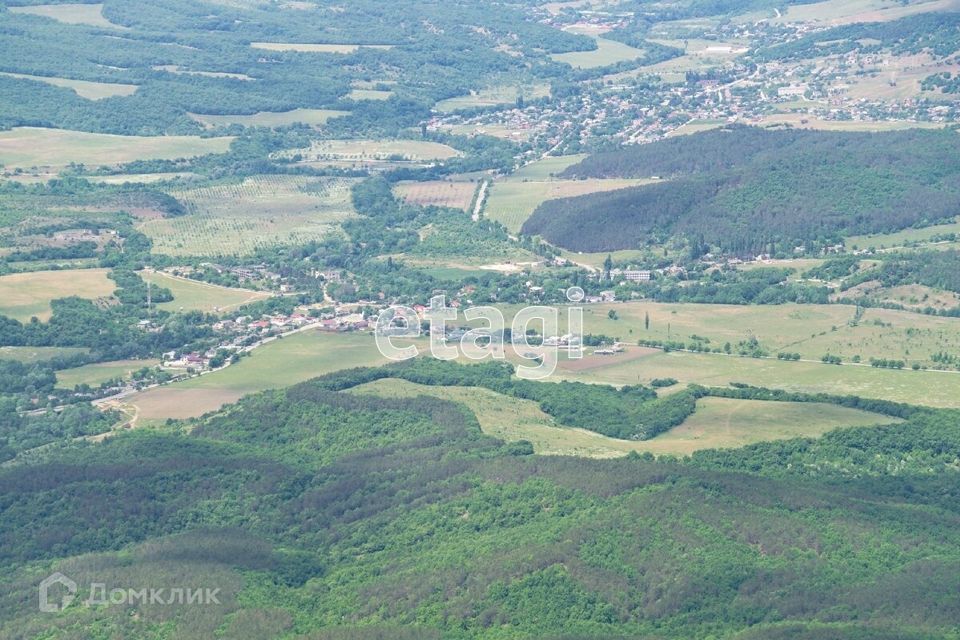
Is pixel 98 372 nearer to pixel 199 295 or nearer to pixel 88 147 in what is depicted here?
pixel 199 295

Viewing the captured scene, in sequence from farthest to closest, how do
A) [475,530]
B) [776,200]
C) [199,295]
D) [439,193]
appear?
[439,193]
[776,200]
[199,295]
[475,530]

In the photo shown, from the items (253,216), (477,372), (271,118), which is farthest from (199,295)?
(271,118)

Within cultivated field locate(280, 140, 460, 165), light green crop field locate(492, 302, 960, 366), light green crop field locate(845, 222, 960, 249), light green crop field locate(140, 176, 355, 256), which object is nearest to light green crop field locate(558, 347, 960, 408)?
light green crop field locate(492, 302, 960, 366)

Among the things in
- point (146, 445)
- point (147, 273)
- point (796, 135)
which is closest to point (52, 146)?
point (147, 273)

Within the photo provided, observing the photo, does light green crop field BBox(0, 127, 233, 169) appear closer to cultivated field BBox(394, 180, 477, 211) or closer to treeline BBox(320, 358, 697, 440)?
cultivated field BBox(394, 180, 477, 211)

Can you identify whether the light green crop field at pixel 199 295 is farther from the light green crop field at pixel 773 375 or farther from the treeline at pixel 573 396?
the light green crop field at pixel 773 375
